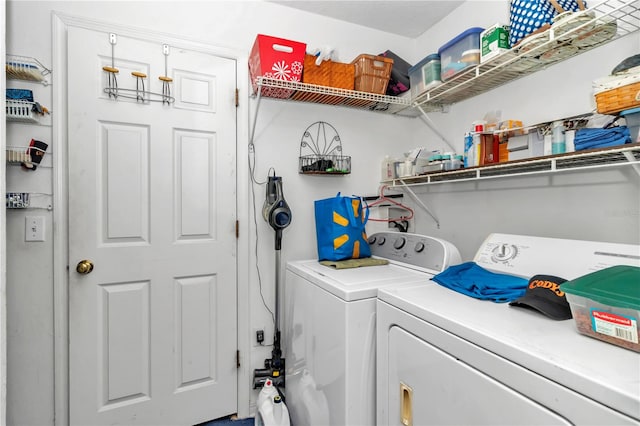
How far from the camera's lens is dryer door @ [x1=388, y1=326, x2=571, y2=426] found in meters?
0.76

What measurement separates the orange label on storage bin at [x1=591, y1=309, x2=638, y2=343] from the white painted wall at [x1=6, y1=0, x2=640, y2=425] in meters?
0.75

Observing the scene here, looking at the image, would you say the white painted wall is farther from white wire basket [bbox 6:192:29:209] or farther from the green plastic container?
the green plastic container

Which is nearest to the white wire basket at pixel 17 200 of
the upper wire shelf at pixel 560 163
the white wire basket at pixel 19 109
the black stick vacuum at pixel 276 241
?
the white wire basket at pixel 19 109

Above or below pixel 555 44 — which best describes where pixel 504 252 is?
below

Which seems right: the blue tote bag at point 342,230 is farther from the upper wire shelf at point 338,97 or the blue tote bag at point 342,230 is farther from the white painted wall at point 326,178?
the upper wire shelf at point 338,97

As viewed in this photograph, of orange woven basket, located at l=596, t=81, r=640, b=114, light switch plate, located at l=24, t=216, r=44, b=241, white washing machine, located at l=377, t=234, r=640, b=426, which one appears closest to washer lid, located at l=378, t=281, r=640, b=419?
white washing machine, located at l=377, t=234, r=640, b=426

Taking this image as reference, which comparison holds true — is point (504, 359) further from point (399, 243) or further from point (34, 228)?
point (34, 228)

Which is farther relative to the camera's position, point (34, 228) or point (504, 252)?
point (34, 228)

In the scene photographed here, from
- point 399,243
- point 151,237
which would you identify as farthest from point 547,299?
point 151,237

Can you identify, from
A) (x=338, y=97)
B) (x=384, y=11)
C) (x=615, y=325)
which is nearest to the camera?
(x=615, y=325)

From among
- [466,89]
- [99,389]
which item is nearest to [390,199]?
[466,89]

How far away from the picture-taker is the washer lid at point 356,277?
4.25ft

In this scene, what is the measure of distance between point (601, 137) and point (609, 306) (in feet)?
2.31

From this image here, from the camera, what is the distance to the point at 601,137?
1137 millimetres
